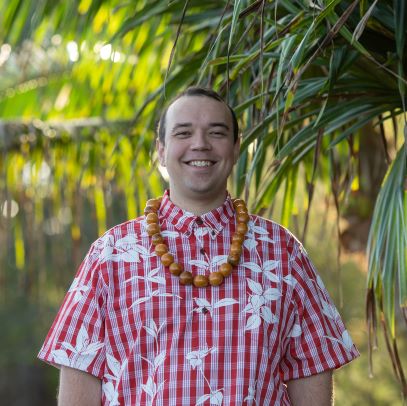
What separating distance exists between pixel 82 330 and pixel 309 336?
1.53 feet

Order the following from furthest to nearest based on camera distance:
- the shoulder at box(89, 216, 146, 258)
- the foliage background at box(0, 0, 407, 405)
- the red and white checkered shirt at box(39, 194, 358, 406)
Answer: the foliage background at box(0, 0, 407, 405) → the shoulder at box(89, 216, 146, 258) → the red and white checkered shirt at box(39, 194, 358, 406)

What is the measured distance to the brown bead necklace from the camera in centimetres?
216

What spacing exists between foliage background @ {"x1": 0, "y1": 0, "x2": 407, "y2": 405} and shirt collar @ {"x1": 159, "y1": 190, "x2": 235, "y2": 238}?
31cm

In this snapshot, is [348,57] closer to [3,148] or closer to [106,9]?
[106,9]

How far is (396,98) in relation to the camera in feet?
10.0

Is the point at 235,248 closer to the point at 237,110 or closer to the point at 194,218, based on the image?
the point at 194,218

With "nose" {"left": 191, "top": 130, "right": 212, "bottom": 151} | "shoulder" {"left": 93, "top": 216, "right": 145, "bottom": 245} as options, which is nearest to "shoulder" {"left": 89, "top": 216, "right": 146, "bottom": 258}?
"shoulder" {"left": 93, "top": 216, "right": 145, "bottom": 245}

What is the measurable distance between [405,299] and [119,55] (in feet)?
8.33

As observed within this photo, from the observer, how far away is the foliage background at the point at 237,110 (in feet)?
9.25

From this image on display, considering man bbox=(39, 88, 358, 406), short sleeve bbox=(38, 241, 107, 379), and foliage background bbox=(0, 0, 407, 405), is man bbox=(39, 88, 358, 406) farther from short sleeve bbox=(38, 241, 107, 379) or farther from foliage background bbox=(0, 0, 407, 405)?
foliage background bbox=(0, 0, 407, 405)

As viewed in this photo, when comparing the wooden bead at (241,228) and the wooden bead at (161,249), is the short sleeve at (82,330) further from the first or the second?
the wooden bead at (241,228)

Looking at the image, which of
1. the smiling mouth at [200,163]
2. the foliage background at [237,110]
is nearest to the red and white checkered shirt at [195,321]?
the smiling mouth at [200,163]

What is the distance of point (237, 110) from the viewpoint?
10.00ft

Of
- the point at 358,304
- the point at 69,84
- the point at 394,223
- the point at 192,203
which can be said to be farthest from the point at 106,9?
the point at 358,304
